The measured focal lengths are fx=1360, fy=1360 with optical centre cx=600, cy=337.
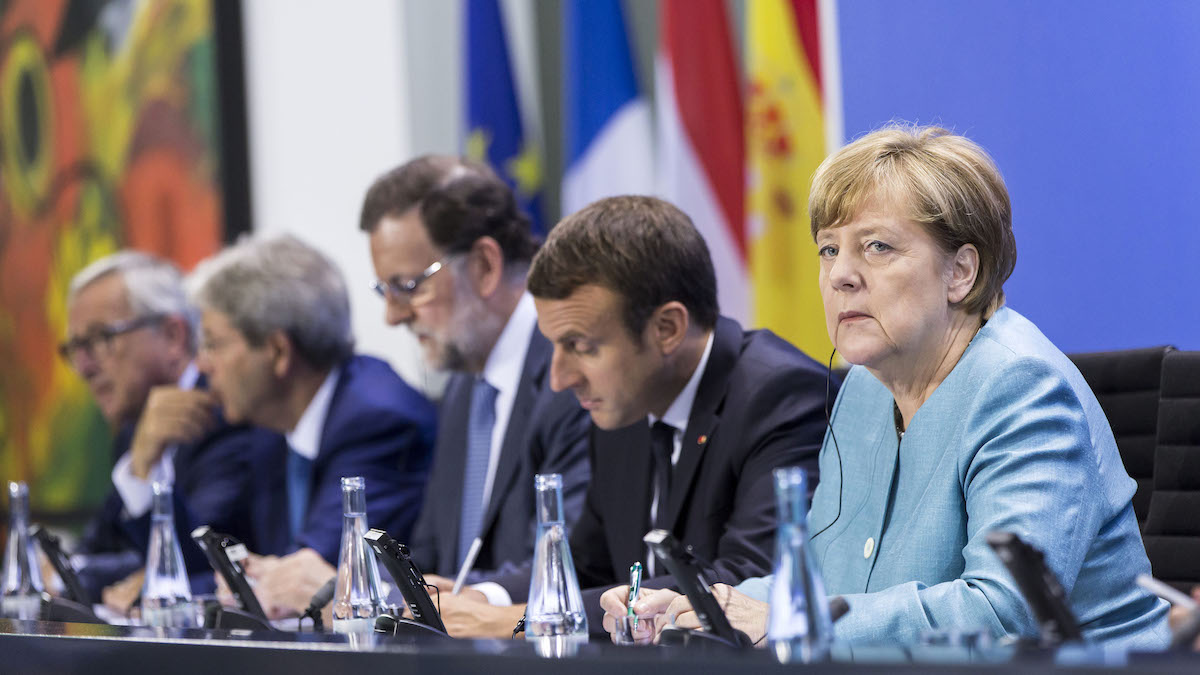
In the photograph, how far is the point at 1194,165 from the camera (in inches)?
98.0

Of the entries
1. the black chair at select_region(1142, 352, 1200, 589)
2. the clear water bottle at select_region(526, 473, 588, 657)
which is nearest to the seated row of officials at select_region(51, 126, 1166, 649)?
the clear water bottle at select_region(526, 473, 588, 657)

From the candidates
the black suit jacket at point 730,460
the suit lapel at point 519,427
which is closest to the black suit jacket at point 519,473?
the suit lapel at point 519,427

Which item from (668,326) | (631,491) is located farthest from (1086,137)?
(631,491)

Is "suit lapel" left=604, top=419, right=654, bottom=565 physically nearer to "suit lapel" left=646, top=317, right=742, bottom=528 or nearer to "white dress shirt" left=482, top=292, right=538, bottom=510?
"suit lapel" left=646, top=317, right=742, bottom=528

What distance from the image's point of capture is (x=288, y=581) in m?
3.04

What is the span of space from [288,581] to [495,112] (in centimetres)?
219

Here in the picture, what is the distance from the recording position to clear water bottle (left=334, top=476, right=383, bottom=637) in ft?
6.86

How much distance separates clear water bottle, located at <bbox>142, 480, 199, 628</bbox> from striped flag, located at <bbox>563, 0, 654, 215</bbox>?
1.89m

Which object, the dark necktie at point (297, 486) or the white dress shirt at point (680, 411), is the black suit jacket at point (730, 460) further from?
the dark necktie at point (297, 486)

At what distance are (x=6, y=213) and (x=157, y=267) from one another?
191cm

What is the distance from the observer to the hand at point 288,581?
300 cm

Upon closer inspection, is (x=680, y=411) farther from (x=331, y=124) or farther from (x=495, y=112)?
(x=331, y=124)

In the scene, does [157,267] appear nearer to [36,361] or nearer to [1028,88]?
[36,361]

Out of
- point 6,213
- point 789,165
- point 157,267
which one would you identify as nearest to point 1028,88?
point 789,165
